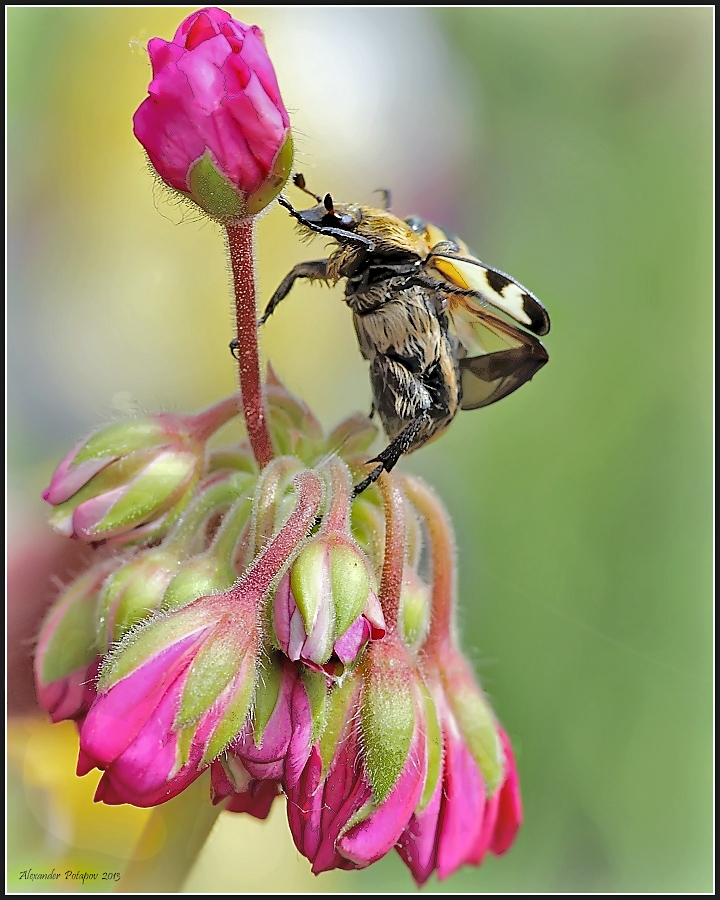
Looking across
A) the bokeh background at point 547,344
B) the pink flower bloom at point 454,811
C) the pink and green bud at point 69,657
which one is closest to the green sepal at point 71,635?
the pink and green bud at point 69,657

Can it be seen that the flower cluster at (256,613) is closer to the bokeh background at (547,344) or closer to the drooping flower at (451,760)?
the drooping flower at (451,760)

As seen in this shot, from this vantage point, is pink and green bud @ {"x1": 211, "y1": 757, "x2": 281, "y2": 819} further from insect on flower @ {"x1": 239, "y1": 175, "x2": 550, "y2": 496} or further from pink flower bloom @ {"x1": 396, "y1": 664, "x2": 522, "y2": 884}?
insect on flower @ {"x1": 239, "y1": 175, "x2": 550, "y2": 496}

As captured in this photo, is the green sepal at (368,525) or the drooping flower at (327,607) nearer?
the drooping flower at (327,607)

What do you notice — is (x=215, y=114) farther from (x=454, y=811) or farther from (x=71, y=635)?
(x=454, y=811)

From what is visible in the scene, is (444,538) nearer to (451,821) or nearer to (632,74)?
(451,821)

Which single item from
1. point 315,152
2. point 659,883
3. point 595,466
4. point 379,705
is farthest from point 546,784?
point 315,152

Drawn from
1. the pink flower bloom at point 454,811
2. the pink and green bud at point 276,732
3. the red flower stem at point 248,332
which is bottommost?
the pink flower bloom at point 454,811

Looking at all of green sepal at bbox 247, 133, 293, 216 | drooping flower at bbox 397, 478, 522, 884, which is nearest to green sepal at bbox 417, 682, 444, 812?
drooping flower at bbox 397, 478, 522, 884

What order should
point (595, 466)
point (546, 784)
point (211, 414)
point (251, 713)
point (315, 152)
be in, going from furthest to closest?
point (315, 152) → point (595, 466) → point (546, 784) → point (211, 414) → point (251, 713)
